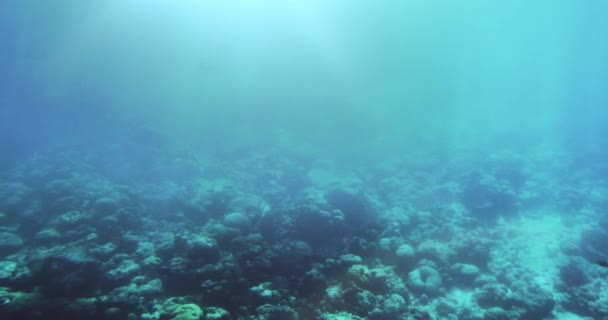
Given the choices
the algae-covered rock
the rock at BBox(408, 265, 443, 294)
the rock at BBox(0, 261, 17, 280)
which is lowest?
the algae-covered rock

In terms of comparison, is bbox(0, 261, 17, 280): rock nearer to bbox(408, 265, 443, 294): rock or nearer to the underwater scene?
the underwater scene

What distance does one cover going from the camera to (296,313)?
941cm

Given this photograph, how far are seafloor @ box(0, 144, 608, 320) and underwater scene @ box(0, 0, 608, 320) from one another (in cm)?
8

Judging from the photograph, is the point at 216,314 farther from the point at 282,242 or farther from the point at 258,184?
the point at 258,184

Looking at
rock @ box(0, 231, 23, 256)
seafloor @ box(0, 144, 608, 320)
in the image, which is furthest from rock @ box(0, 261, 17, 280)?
rock @ box(0, 231, 23, 256)

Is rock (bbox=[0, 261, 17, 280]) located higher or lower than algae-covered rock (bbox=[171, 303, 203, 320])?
higher

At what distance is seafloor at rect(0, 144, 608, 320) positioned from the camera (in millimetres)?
9750

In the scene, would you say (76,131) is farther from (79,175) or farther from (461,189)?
(461,189)

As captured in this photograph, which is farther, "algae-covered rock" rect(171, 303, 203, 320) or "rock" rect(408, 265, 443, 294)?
"rock" rect(408, 265, 443, 294)

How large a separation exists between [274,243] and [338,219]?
3010 mm

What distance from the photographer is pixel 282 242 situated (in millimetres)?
13141

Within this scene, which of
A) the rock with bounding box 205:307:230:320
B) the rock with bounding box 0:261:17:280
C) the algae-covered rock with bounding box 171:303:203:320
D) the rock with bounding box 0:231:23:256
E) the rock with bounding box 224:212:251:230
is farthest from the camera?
the rock with bounding box 224:212:251:230

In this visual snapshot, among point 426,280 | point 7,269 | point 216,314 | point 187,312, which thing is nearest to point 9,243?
point 7,269

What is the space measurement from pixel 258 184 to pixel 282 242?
8.03 metres
